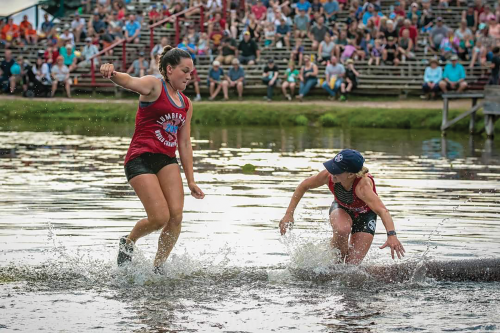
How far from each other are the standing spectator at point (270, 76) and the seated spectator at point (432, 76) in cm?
473

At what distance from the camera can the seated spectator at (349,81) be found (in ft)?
98.8

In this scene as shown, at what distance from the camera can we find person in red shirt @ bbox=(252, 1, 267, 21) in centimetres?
3378

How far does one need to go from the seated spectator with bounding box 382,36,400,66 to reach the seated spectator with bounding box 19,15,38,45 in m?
13.7

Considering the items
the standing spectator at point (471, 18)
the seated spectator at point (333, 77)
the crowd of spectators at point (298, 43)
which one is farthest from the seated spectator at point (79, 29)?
the standing spectator at point (471, 18)

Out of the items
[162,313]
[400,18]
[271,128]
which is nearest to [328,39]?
[400,18]

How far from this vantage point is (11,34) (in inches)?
1460

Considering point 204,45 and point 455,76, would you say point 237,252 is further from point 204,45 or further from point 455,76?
point 204,45

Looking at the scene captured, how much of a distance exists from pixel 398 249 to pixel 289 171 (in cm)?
909

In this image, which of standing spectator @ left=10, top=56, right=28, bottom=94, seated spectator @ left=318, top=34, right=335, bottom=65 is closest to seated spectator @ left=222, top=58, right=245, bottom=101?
seated spectator @ left=318, top=34, right=335, bottom=65

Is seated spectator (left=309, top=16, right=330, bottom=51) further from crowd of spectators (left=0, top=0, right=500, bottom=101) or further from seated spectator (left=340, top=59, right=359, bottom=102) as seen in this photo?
seated spectator (left=340, top=59, right=359, bottom=102)

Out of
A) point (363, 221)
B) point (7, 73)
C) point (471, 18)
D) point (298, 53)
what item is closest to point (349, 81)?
point (298, 53)

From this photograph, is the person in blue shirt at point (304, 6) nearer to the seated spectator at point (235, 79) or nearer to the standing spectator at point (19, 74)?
the seated spectator at point (235, 79)

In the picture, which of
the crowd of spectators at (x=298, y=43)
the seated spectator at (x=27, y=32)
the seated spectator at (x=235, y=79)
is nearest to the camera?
the crowd of spectators at (x=298, y=43)

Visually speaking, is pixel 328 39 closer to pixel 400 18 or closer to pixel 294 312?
pixel 400 18
